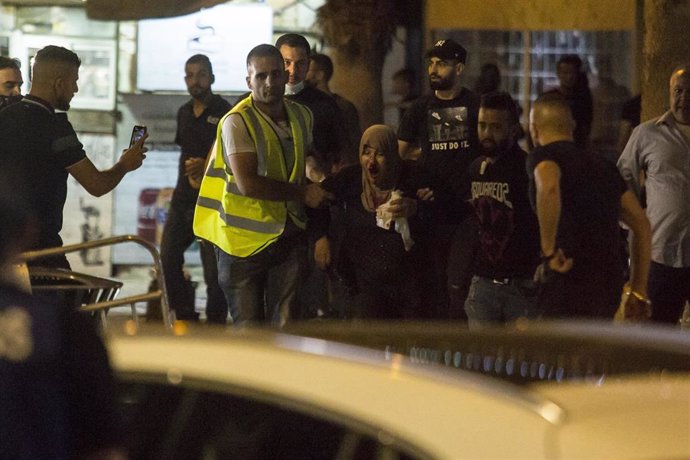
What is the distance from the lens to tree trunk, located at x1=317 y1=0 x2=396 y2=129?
12070 millimetres

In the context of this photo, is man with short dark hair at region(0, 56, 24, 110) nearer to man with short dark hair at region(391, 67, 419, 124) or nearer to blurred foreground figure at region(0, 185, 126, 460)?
man with short dark hair at region(391, 67, 419, 124)

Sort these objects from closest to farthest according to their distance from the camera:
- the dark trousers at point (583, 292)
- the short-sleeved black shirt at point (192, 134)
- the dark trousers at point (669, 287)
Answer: the dark trousers at point (583, 292) → the dark trousers at point (669, 287) → the short-sleeved black shirt at point (192, 134)

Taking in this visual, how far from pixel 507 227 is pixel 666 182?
137cm

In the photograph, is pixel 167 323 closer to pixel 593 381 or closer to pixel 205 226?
pixel 205 226

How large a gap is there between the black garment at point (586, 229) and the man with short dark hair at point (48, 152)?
7.13ft

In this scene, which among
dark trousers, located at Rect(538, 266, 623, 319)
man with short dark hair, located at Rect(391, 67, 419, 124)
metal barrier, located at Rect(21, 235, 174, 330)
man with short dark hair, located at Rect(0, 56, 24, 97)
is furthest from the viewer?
man with short dark hair, located at Rect(391, 67, 419, 124)

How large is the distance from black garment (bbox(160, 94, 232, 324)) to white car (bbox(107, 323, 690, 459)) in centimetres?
704

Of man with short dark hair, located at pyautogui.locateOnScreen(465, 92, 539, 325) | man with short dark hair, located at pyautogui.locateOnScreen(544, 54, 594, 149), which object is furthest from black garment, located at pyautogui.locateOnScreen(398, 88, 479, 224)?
man with short dark hair, located at pyautogui.locateOnScreen(544, 54, 594, 149)

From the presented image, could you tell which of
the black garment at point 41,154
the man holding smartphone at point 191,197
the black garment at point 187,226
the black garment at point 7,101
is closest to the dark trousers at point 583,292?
the black garment at point 41,154

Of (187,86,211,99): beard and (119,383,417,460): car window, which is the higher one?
(187,86,211,99): beard

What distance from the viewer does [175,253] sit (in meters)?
10.9

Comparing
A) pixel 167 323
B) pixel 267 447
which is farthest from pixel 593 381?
pixel 167 323

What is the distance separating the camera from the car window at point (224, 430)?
8.63 feet

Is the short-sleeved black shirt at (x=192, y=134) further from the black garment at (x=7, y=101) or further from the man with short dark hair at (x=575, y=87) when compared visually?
the man with short dark hair at (x=575, y=87)
